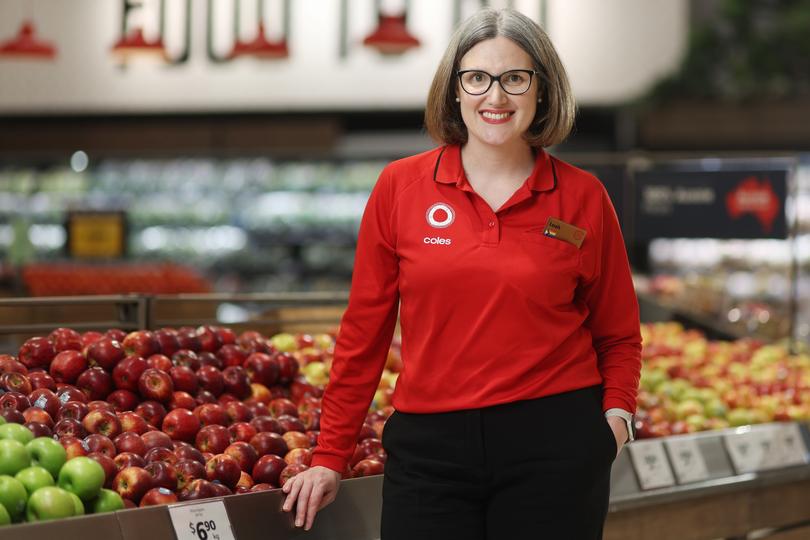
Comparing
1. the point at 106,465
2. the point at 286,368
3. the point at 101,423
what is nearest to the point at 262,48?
the point at 286,368

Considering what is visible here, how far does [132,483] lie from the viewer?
225 cm

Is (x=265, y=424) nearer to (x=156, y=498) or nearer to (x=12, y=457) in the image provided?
(x=156, y=498)

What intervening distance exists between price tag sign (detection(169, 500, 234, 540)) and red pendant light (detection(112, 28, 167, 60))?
5.87 m

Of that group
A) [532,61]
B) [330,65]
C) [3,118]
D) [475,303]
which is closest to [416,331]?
[475,303]

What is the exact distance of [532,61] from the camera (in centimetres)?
204

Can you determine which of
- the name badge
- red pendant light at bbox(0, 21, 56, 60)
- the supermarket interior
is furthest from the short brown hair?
red pendant light at bbox(0, 21, 56, 60)

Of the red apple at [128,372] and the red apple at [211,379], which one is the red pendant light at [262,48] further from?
the red apple at [128,372]

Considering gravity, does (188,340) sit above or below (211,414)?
above

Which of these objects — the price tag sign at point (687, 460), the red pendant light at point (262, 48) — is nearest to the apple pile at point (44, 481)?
the price tag sign at point (687, 460)

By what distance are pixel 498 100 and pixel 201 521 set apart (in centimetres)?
102

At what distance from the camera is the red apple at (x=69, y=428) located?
2412 mm

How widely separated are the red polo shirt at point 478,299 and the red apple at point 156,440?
0.50m

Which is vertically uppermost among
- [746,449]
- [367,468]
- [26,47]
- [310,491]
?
[26,47]

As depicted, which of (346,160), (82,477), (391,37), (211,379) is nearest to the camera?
(82,477)
